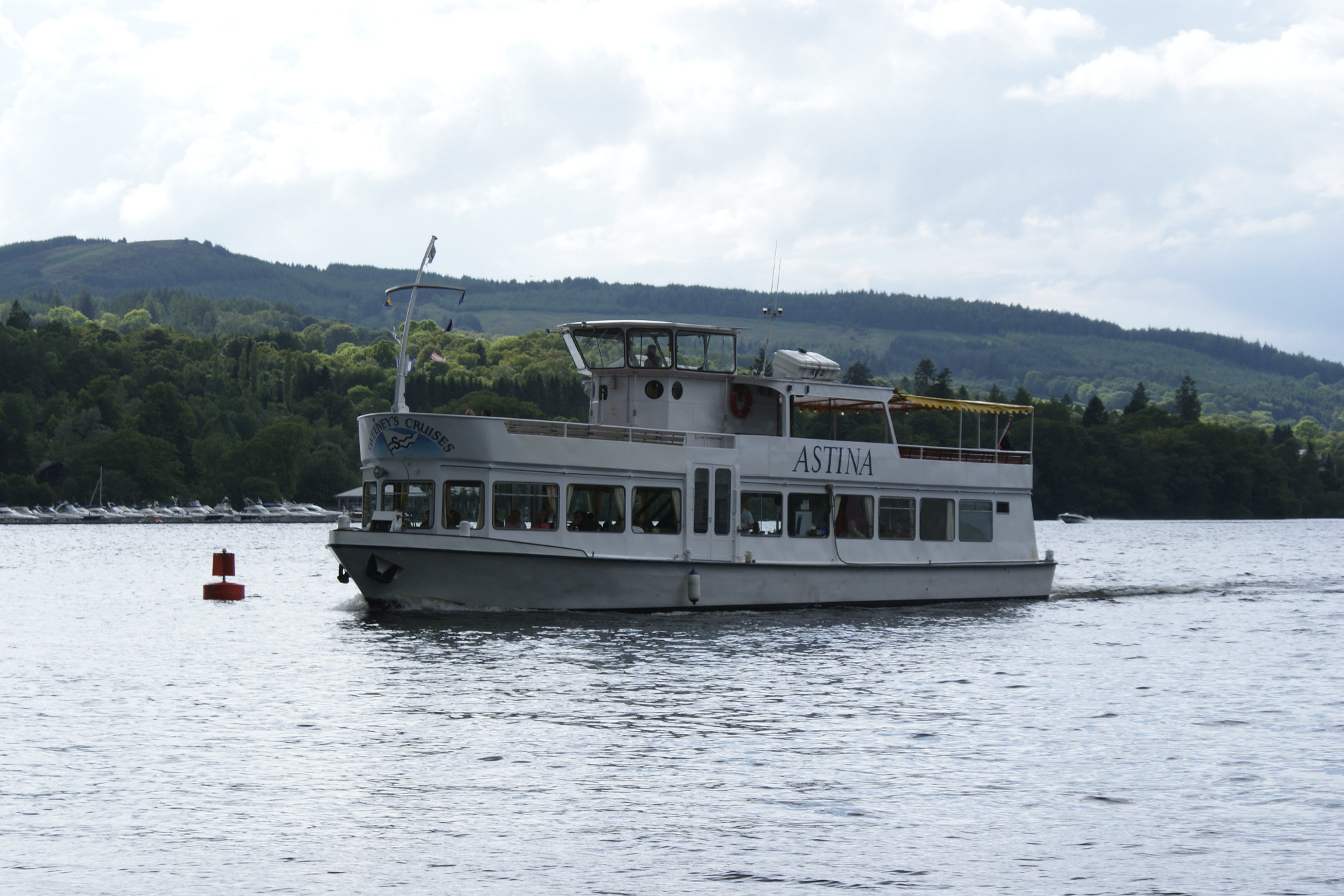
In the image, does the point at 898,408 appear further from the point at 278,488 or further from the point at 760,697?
the point at 278,488

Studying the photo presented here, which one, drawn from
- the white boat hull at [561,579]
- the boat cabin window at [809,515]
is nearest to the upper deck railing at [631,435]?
the boat cabin window at [809,515]

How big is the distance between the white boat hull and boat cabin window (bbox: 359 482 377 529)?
2.92ft

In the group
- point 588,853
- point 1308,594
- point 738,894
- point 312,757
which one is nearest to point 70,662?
point 312,757

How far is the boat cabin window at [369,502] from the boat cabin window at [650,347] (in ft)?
21.3

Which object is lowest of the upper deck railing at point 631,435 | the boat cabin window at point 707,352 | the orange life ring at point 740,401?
the upper deck railing at point 631,435

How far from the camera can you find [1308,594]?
5003 centimetres

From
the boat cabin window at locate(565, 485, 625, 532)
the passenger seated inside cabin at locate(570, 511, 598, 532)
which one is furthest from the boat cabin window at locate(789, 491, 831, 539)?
the passenger seated inside cabin at locate(570, 511, 598, 532)

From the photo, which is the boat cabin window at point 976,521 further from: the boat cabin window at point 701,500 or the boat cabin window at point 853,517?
the boat cabin window at point 701,500

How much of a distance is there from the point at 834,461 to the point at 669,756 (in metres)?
17.0

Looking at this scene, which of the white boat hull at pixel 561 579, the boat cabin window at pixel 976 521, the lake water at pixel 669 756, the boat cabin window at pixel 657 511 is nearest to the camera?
the lake water at pixel 669 756

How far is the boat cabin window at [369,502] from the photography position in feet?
99.7

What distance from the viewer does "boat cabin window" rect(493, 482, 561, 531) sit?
29.2 m

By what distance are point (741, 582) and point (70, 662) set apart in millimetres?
13377

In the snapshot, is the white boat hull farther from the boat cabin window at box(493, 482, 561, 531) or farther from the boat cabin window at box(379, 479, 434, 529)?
the boat cabin window at box(379, 479, 434, 529)
